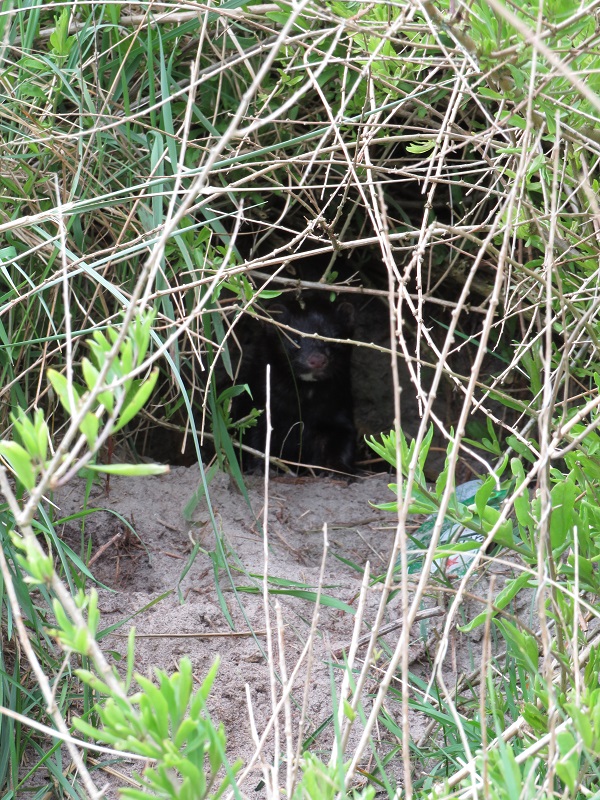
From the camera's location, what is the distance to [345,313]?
611 cm

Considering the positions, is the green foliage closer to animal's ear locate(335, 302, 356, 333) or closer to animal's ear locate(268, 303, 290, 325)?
animal's ear locate(268, 303, 290, 325)

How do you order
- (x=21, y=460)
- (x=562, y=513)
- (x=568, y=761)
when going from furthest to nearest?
(x=562, y=513) < (x=568, y=761) < (x=21, y=460)

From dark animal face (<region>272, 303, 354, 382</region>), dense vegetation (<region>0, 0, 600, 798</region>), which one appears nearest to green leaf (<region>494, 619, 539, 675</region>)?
dense vegetation (<region>0, 0, 600, 798</region>)

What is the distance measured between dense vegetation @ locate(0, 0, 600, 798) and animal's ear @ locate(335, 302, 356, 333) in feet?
7.09

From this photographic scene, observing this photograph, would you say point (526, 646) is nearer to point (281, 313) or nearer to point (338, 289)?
point (338, 289)

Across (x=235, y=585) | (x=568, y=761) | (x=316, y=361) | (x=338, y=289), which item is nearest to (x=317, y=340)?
(x=316, y=361)

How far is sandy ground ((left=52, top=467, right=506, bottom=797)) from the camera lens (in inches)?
94.5

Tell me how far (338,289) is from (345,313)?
3272mm

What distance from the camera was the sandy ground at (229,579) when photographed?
240 centimetres

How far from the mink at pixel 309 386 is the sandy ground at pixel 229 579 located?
1.77 metres

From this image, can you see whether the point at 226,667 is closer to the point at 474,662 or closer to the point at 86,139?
the point at 474,662

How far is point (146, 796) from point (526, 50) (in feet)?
4.31

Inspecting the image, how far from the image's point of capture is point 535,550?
5.45 feet

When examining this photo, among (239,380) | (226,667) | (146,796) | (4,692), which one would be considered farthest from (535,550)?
(239,380)
